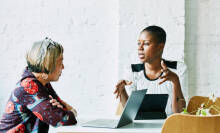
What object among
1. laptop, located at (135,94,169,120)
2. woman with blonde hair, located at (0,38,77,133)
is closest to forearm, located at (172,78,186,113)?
laptop, located at (135,94,169,120)

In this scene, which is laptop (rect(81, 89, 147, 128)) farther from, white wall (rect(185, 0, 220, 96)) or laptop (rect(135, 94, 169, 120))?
white wall (rect(185, 0, 220, 96))

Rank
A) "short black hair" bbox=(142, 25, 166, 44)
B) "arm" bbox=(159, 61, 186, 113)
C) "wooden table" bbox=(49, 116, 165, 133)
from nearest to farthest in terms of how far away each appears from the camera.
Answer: "wooden table" bbox=(49, 116, 165, 133)
"arm" bbox=(159, 61, 186, 113)
"short black hair" bbox=(142, 25, 166, 44)

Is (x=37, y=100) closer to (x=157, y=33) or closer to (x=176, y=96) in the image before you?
(x=176, y=96)

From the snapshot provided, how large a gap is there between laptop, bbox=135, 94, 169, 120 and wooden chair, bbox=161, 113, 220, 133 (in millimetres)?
569

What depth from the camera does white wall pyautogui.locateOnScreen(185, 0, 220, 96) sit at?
2.88 meters

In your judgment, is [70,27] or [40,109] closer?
[40,109]

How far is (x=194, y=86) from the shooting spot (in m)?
2.90

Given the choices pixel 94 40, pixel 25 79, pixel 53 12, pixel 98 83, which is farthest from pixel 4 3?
pixel 25 79

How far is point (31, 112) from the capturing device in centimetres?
160

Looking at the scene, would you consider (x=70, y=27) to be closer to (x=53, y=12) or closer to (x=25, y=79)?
(x=53, y=12)

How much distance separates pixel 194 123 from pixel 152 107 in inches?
25.5

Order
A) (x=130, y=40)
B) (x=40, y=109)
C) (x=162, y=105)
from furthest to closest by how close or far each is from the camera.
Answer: (x=130, y=40), (x=162, y=105), (x=40, y=109)

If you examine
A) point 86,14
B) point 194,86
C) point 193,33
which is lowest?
point 194,86

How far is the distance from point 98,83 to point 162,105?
3.75 ft
